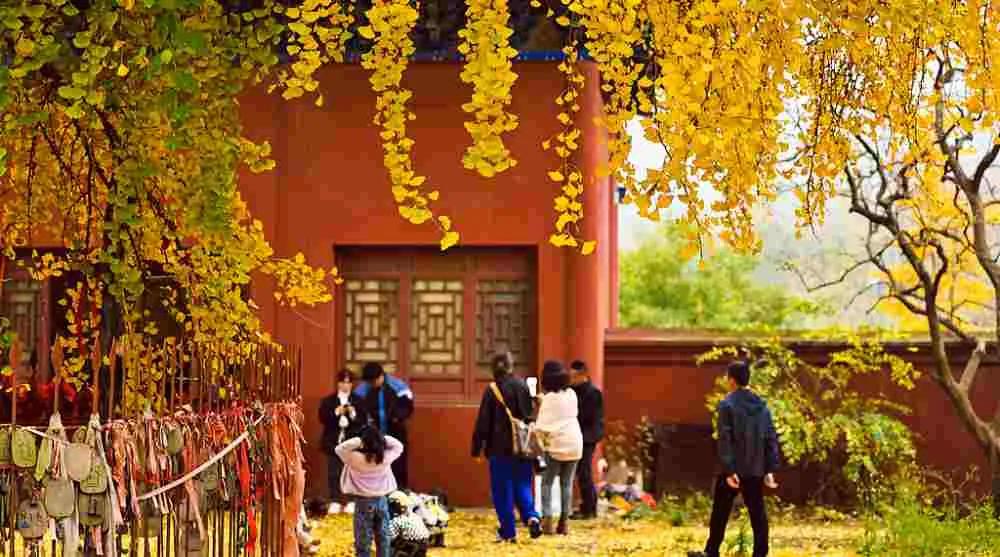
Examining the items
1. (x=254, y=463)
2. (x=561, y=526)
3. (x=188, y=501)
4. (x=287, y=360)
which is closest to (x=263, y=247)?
(x=287, y=360)

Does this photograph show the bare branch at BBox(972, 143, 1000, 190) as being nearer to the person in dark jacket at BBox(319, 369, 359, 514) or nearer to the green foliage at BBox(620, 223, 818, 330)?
the person in dark jacket at BBox(319, 369, 359, 514)

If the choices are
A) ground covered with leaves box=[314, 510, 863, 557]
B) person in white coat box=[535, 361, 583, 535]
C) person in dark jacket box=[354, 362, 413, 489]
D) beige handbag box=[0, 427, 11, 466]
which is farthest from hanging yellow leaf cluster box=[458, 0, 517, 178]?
person in dark jacket box=[354, 362, 413, 489]

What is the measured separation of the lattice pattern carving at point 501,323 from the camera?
57.3 feet

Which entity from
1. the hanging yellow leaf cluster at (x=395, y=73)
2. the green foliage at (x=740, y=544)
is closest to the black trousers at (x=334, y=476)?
the green foliage at (x=740, y=544)

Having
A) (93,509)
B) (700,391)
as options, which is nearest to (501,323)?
(700,391)

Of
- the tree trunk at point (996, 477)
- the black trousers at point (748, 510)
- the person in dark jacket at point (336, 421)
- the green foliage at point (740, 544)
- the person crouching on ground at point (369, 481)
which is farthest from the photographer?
the person in dark jacket at point (336, 421)

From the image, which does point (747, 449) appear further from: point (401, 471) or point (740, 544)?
point (401, 471)

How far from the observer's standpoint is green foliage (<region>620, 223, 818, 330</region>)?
135ft

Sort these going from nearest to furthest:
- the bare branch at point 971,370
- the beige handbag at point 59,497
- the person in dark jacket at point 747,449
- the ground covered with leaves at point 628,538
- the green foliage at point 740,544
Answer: the beige handbag at point 59,497 → the person in dark jacket at point 747,449 → the green foliage at point 740,544 → the ground covered with leaves at point 628,538 → the bare branch at point 971,370

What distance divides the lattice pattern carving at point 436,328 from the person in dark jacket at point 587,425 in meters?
1.41

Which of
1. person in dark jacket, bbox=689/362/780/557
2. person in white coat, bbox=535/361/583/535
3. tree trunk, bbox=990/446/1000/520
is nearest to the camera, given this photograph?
person in dark jacket, bbox=689/362/780/557

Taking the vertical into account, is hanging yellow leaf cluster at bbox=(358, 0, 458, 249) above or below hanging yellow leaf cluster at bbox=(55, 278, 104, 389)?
above

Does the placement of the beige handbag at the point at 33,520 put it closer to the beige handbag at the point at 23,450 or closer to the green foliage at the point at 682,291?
the beige handbag at the point at 23,450

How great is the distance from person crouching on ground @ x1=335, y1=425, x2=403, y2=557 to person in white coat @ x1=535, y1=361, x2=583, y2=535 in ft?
11.8
